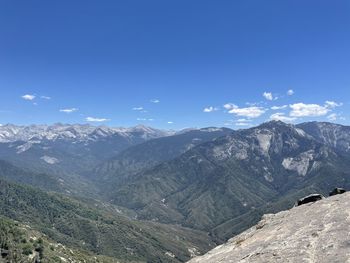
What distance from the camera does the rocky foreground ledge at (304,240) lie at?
2488cm

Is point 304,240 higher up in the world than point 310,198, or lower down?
lower down

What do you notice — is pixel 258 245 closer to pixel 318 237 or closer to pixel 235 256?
pixel 235 256

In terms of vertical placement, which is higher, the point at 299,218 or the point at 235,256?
the point at 299,218

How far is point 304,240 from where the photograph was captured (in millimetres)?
27734

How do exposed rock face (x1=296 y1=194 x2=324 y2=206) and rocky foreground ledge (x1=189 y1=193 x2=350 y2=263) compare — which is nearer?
rocky foreground ledge (x1=189 y1=193 x2=350 y2=263)

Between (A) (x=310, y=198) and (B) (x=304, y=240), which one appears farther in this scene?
(A) (x=310, y=198)

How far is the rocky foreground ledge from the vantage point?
24.9 metres

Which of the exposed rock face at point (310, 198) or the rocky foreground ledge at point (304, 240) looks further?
the exposed rock face at point (310, 198)

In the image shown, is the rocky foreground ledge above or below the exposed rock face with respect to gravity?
below

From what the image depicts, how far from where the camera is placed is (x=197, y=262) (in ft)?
118

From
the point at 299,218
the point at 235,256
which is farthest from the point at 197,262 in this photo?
the point at 299,218

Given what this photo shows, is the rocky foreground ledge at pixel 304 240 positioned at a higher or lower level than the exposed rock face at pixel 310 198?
lower

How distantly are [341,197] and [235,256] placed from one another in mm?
12439

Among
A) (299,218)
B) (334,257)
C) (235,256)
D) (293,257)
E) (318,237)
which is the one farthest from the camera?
(299,218)
